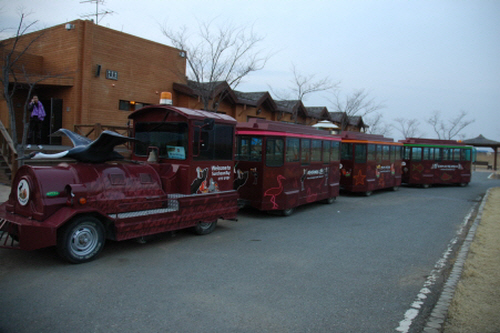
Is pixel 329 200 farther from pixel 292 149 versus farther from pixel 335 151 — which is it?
pixel 292 149

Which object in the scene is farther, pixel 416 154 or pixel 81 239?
pixel 416 154

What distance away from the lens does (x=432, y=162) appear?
846 inches

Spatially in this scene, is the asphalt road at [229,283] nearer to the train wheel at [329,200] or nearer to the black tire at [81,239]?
the black tire at [81,239]

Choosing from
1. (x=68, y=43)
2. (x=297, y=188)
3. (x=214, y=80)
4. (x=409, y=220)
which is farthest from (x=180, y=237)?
(x=68, y=43)

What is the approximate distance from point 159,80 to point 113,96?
277 centimetres

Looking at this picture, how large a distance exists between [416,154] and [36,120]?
738 inches

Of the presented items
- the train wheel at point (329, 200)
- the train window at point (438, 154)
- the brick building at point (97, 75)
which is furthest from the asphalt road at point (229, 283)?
the train window at point (438, 154)

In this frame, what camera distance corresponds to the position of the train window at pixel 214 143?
7578mm

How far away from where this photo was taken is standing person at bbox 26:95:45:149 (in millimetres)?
12805

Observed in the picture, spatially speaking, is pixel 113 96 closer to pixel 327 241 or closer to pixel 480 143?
pixel 327 241

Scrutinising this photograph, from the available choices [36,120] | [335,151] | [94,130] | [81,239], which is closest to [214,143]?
[81,239]

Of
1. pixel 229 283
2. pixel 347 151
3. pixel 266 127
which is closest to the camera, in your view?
pixel 229 283

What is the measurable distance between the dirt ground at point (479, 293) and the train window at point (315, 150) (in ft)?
16.8

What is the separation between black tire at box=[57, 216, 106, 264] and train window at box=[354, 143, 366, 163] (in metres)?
12.2
